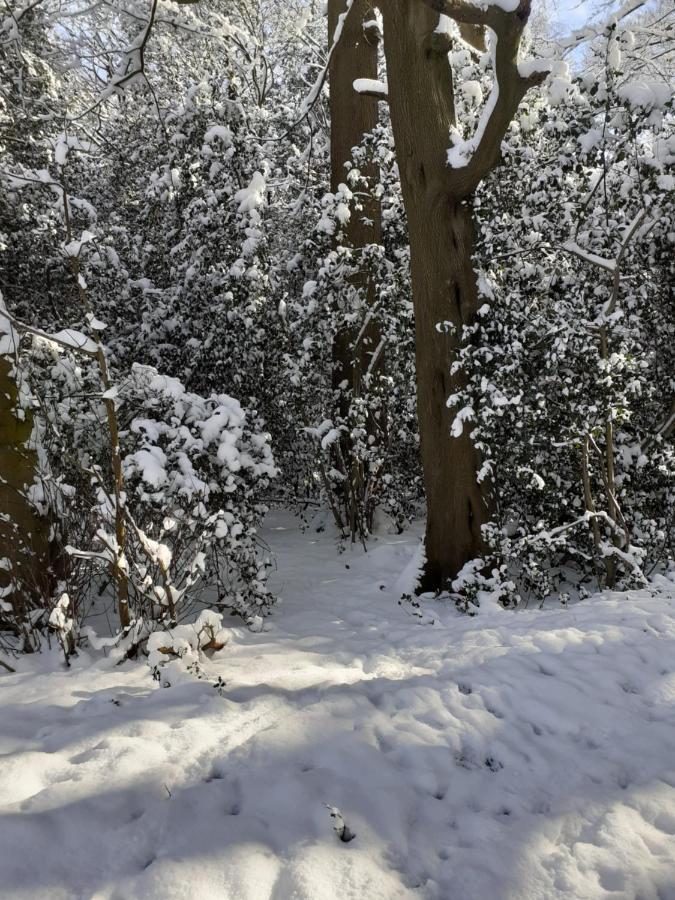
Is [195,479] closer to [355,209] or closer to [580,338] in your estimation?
[580,338]

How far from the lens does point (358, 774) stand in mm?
2318

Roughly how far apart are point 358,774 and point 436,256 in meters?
3.85

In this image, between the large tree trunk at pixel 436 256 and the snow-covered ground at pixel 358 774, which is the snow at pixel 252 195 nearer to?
the large tree trunk at pixel 436 256

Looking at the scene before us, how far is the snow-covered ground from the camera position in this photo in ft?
6.12

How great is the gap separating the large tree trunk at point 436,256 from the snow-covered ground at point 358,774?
147 centimetres

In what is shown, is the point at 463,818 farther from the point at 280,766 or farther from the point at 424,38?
the point at 424,38

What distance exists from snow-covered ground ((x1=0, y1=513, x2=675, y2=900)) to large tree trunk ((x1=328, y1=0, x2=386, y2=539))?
3.49m

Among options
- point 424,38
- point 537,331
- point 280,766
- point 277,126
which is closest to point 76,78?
point 277,126

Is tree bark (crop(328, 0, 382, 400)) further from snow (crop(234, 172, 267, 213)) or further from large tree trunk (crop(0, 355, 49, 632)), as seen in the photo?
large tree trunk (crop(0, 355, 49, 632))

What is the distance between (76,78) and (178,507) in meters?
9.34

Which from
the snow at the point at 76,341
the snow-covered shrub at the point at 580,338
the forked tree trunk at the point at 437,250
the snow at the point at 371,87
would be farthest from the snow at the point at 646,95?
the snow at the point at 76,341

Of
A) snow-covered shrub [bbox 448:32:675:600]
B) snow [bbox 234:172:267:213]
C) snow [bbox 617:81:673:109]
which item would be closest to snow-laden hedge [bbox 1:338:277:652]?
snow-covered shrub [bbox 448:32:675:600]

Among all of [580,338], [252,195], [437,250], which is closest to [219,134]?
[252,195]

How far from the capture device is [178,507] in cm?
436
